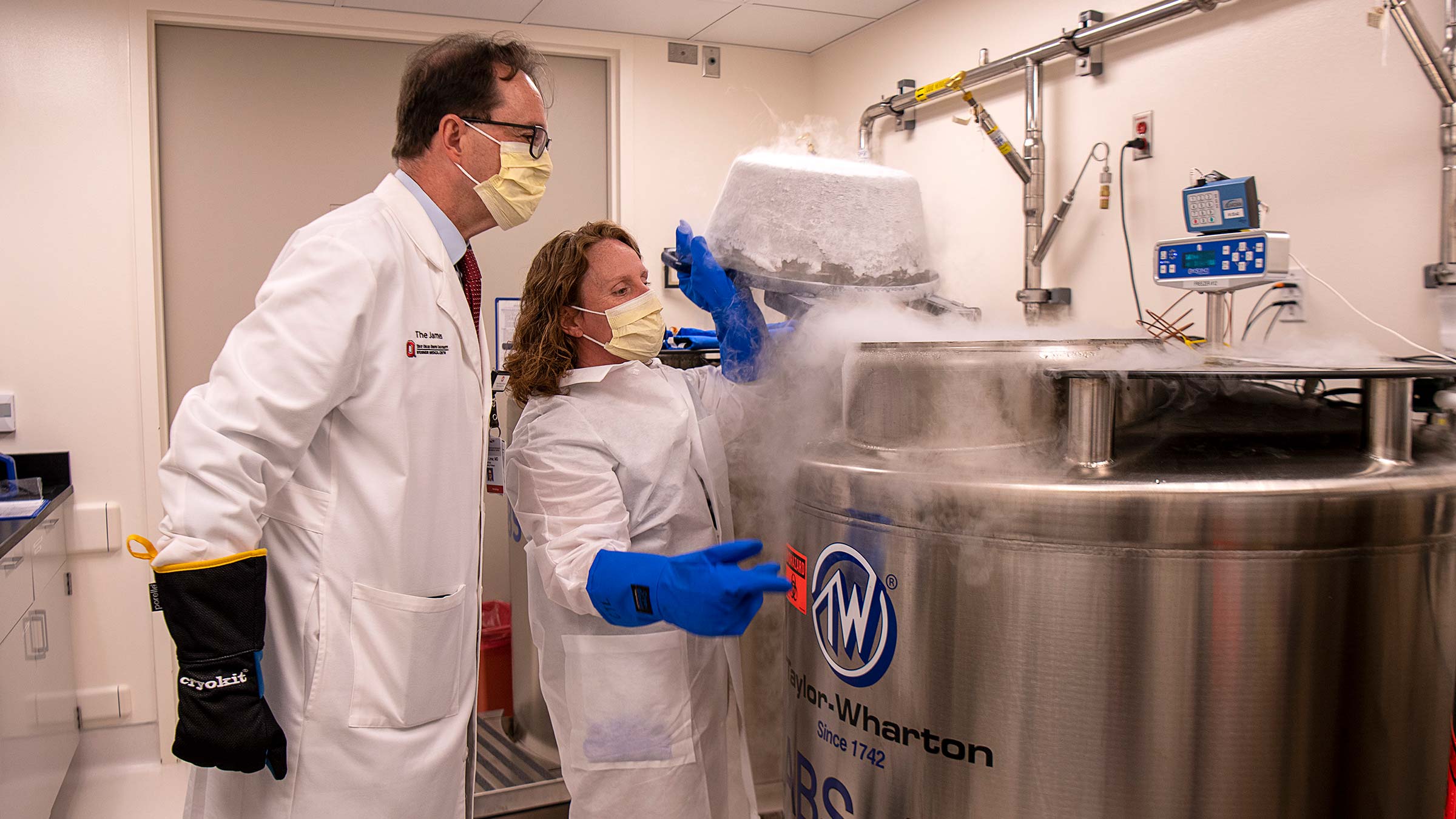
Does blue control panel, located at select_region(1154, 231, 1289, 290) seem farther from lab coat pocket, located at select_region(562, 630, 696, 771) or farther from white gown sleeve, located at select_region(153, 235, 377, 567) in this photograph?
white gown sleeve, located at select_region(153, 235, 377, 567)

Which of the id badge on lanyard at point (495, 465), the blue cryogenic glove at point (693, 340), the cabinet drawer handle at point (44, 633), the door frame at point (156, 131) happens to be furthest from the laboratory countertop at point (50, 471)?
the blue cryogenic glove at point (693, 340)

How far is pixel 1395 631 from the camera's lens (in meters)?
1.06

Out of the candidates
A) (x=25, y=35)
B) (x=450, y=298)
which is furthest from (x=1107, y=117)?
(x=25, y=35)

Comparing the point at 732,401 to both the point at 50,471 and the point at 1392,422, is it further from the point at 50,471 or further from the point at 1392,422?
the point at 50,471

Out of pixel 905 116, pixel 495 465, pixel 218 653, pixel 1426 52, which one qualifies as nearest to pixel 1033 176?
pixel 905 116

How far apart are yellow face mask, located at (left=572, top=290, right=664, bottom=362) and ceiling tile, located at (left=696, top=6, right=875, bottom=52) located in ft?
6.10

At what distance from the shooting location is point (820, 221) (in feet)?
5.07

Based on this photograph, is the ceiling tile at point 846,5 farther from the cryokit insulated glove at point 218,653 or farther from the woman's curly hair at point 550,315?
the cryokit insulated glove at point 218,653

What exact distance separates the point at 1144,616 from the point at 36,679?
2462 mm

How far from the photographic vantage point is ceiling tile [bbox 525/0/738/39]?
3.04m

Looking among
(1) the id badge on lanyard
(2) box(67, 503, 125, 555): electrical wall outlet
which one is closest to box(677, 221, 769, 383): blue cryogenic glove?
(1) the id badge on lanyard

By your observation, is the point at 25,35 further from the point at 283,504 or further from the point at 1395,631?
the point at 1395,631

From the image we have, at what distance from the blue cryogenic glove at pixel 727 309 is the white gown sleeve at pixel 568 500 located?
0.33m

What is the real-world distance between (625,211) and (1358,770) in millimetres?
2845
